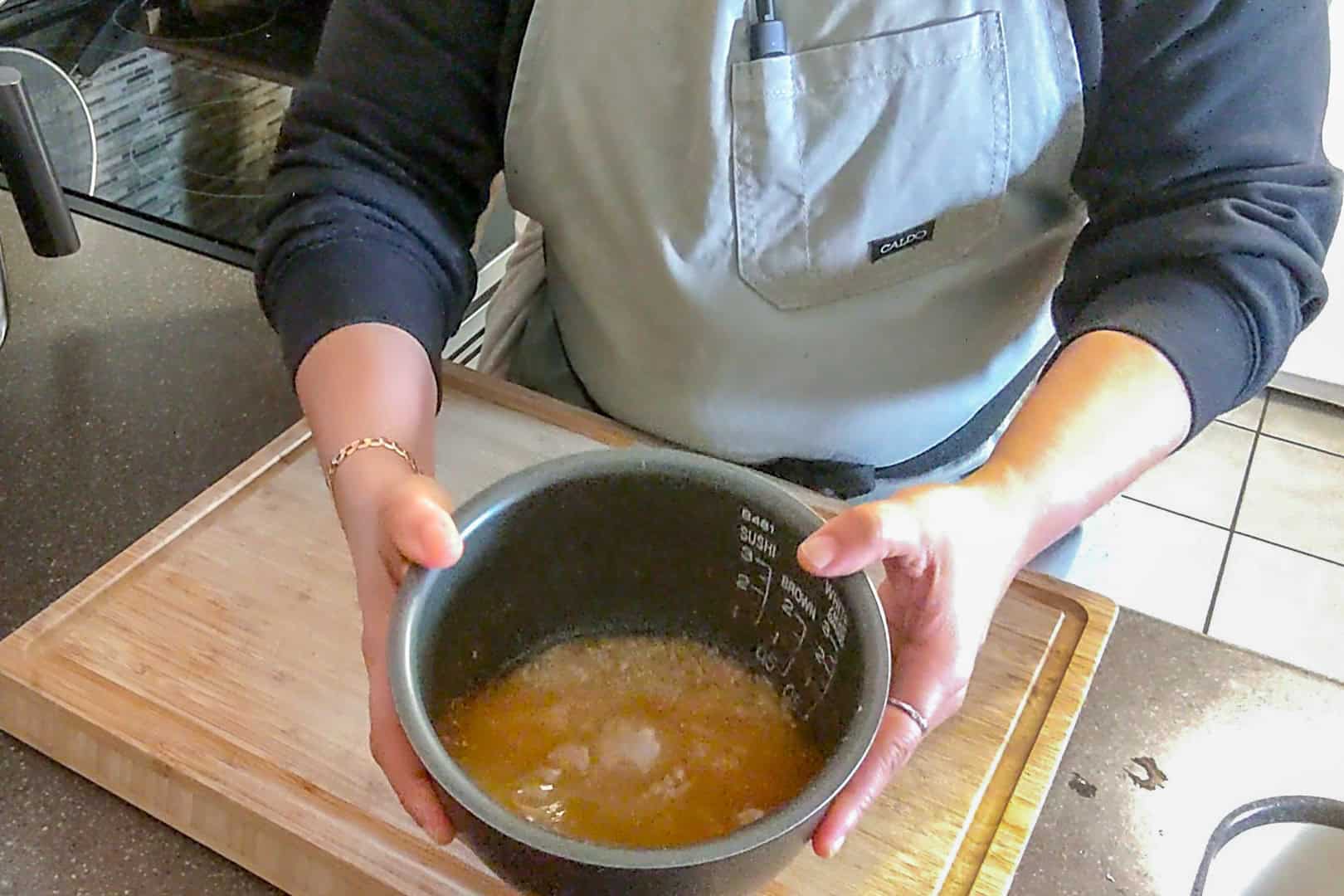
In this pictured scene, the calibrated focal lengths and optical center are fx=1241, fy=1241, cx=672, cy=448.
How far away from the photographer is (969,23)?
0.57 meters

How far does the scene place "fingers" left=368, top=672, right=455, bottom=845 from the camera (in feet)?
1.29

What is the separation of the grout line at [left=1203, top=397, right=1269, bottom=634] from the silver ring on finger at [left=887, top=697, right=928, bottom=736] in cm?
120

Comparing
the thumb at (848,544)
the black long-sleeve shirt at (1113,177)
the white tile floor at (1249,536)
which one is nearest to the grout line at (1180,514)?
the white tile floor at (1249,536)

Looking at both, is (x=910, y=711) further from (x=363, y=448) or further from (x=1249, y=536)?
(x=1249, y=536)

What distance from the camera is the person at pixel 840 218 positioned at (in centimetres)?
54

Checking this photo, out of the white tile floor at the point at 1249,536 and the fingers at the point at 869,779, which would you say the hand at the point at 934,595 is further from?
the white tile floor at the point at 1249,536

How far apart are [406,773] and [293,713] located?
13cm

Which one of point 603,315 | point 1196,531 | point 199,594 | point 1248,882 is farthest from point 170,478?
point 1196,531

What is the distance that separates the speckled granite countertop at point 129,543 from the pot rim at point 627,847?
0.63ft

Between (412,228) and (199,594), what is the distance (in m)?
0.20

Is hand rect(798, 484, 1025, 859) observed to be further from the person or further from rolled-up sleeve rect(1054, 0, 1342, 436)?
rolled-up sleeve rect(1054, 0, 1342, 436)

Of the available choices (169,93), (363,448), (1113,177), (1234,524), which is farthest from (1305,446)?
(363,448)

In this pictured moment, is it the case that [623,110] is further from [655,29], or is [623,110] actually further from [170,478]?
[170,478]

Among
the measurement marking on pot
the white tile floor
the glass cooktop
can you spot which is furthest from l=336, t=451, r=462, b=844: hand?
the white tile floor
